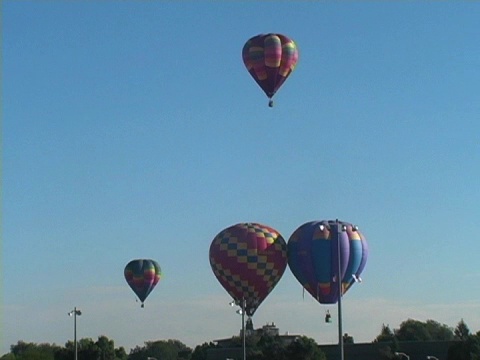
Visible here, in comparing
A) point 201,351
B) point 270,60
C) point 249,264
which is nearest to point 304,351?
point 249,264

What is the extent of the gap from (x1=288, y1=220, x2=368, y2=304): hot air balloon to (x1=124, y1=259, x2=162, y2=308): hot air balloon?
26096 mm

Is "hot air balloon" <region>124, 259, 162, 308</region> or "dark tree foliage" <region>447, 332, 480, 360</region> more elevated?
"hot air balloon" <region>124, 259, 162, 308</region>

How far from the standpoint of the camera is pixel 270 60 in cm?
7688

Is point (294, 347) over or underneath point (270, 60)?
underneath

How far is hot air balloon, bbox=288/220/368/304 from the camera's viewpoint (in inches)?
3310

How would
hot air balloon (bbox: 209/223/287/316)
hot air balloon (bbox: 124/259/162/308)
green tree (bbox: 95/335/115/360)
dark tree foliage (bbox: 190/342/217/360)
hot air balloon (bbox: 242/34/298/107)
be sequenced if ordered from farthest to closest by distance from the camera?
dark tree foliage (bbox: 190/342/217/360) < green tree (bbox: 95/335/115/360) < hot air balloon (bbox: 124/259/162/308) < hot air balloon (bbox: 209/223/287/316) < hot air balloon (bbox: 242/34/298/107)

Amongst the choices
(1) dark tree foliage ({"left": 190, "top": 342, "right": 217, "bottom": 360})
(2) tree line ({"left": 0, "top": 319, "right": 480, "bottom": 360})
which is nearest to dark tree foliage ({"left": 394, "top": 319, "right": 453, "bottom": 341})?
(2) tree line ({"left": 0, "top": 319, "right": 480, "bottom": 360})

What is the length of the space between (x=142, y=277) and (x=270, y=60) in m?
39.6

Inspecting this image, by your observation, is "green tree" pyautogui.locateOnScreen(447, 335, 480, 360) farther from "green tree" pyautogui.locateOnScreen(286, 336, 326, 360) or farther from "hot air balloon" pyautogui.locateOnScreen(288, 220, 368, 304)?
"hot air balloon" pyautogui.locateOnScreen(288, 220, 368, 304)

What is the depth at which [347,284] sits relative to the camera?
8512 cm

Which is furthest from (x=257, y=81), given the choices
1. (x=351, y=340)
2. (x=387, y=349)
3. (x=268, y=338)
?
(x=351, y=340)

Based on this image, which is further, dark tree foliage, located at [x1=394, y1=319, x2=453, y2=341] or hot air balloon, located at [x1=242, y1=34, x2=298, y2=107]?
dark tree foliage, located at [x1=394, y1=319, x2=453, y2=341]

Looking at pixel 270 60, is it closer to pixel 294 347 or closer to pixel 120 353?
pixel 294 347

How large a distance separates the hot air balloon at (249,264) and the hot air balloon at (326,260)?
2.43 metres
